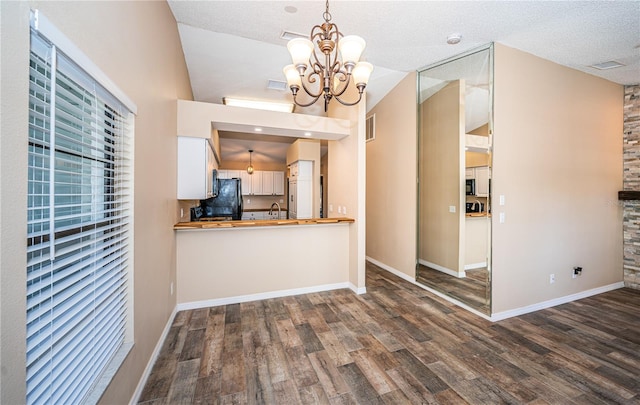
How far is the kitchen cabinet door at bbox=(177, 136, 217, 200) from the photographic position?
300 centimetres

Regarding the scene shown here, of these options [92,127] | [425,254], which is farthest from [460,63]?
[92,127]

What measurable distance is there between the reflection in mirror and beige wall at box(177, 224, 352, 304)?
137cm

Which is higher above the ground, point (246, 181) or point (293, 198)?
point (246, 181)

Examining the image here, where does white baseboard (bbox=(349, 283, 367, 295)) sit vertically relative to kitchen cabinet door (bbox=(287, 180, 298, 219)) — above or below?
below

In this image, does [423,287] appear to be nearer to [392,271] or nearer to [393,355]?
[392,271]

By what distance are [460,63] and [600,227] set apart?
3.21m

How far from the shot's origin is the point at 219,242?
320 centimetres

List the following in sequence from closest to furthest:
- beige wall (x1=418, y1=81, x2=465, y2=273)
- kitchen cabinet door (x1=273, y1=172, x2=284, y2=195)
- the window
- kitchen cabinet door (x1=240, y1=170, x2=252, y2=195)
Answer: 1. the window
2. beige wall (x1=418, y1=81, x2=465, y2=273)
3. kitchen cabinet door (x1=240, y1=170, x2=252, y2=195)
4. kitchen cabinet door (x1=273, y1=172, x2=284, y2=195)

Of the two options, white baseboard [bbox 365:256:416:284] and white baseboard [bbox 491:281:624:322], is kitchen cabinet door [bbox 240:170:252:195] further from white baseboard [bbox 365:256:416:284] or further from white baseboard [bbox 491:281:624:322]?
white baseboard [bbox 491:281:624:322]

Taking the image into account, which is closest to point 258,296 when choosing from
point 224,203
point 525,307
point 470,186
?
point 224,203

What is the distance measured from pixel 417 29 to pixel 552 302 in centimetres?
379

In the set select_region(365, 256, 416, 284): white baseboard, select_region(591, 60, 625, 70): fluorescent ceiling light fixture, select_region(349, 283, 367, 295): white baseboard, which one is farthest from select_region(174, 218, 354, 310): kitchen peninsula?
select_region(591, 60, 625, 70): fluorescent ceiling light fixture

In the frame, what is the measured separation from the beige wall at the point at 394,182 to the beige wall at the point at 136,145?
332 centimetres

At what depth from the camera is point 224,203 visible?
173 inches
